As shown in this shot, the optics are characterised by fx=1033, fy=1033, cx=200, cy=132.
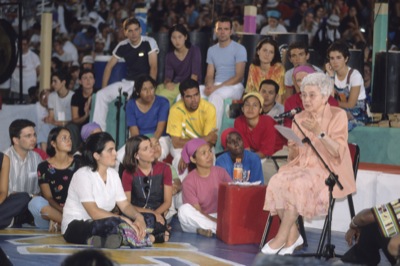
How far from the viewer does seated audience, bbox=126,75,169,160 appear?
11.1 m

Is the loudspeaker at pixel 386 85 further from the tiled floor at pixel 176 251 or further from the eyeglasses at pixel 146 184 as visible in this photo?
the eyeglasses at pixel 146 184

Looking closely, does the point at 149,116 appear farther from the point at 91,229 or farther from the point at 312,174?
the point at 312,174

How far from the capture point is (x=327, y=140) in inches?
310

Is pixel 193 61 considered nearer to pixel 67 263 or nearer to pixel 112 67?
pixel 112 67

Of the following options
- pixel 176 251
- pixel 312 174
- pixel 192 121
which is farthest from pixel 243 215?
pixel 192 121

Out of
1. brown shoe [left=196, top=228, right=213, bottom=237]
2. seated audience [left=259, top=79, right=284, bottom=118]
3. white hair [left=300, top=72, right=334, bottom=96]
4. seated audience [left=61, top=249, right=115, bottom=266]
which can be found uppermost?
white hair [left=300, top=72, right=334, bottom=96]

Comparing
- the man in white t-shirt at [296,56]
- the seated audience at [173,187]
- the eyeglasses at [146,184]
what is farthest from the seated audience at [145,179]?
the man in white t-shirt at [296,56]

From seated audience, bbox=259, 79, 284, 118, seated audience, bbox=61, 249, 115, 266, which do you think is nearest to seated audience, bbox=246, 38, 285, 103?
seated audience, bbox=259, 79, 284, 118

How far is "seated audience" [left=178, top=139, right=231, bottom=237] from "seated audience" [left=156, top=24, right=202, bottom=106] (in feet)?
8.14

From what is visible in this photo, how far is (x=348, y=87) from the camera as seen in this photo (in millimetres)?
10391

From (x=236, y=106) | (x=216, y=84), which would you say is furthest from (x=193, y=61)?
(x=236, y=106)

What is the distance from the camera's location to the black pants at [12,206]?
30.5 ft

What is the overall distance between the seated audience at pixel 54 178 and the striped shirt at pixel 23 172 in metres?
0.40

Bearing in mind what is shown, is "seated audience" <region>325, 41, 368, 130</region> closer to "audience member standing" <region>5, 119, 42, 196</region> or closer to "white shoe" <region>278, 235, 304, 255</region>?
"white shoe" <region>278, 235, 304, 255</region>
